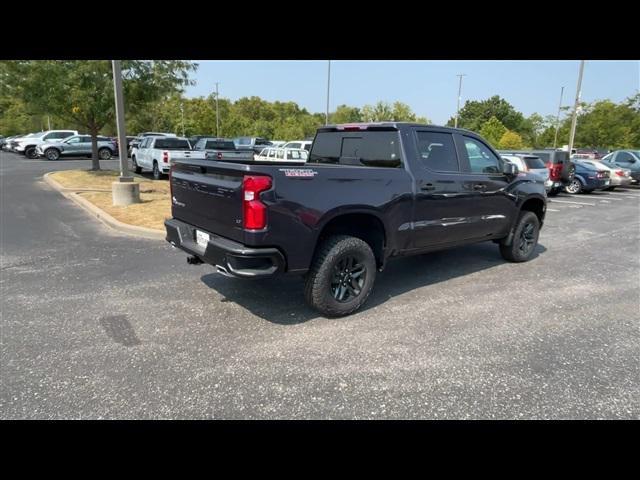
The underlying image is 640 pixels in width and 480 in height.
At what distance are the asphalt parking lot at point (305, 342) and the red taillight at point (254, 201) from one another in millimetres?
1064

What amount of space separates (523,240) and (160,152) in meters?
13.0

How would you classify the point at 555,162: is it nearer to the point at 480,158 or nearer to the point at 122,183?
the point at 480,158

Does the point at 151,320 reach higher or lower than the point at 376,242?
lower

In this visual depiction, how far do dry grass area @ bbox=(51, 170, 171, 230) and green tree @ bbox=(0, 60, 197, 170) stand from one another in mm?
2115

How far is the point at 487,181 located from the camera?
5.46 meters

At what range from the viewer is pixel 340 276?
4.16 meters

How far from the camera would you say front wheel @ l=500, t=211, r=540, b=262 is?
6.27 metres

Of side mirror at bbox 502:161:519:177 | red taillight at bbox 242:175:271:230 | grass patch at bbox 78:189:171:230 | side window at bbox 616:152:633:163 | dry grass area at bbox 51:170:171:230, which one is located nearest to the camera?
red taillight at bbox 242:175:271:230

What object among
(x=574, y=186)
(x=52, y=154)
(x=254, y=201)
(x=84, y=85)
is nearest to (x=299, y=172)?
(x=254, y=201)

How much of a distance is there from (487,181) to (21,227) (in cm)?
831

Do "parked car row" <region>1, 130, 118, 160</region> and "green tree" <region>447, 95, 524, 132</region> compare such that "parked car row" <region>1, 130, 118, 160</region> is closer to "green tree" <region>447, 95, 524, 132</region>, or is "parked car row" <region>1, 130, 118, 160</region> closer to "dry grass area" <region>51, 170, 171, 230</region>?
"dry grass area" <region>51, 170, 171, 230</region>

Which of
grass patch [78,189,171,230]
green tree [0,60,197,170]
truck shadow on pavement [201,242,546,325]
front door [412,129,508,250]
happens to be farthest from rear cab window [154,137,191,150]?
front door [412,129,508,250]
